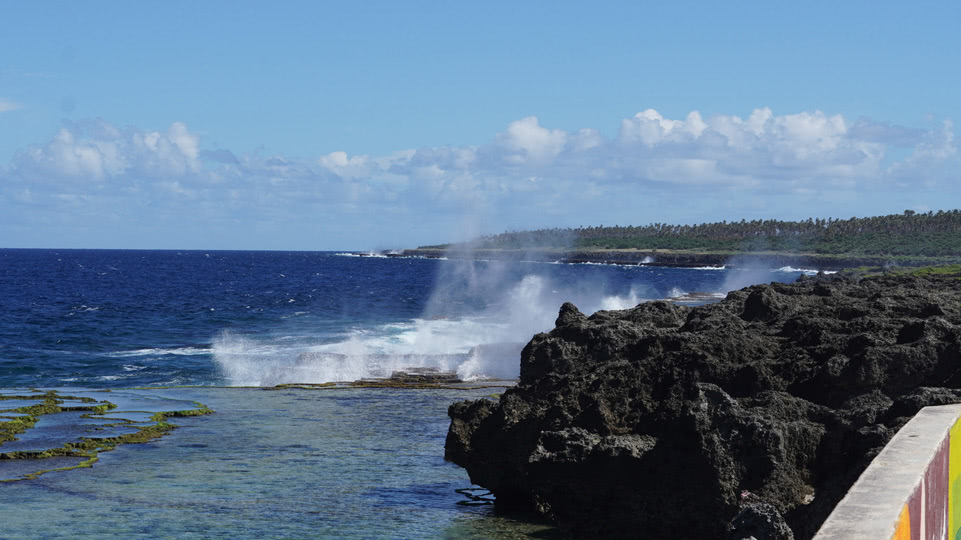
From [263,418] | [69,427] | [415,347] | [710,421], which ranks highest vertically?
[710,421]

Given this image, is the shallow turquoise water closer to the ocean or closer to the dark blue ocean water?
the ocean

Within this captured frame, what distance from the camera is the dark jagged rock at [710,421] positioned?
9305 millimetres

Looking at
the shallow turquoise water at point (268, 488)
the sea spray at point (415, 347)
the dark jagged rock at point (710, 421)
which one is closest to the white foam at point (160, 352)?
the sea spray at point (415, 347)

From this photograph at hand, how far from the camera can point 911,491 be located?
4.57 m

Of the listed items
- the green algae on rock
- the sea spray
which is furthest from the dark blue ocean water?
the green algae on rock

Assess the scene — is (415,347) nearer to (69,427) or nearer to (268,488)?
(69,427)

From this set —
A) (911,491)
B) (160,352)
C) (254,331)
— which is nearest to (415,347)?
(160,352)

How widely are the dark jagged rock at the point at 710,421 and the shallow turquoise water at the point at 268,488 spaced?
42.0 inches

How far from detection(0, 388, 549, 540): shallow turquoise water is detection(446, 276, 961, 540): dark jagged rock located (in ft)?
3.50

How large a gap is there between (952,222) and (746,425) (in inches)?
7157

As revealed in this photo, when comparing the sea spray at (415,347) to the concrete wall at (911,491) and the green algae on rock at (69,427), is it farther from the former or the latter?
the concrete wall at (911,491)

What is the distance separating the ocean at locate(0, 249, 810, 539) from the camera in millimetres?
13062

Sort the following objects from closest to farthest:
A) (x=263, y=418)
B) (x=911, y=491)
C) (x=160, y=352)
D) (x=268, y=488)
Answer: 1. (x=911, y=491)
2. (x=268, y=488)
3. (x=263, y=418)
4. (x=160, y=352)

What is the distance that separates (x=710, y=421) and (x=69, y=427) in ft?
48.4
